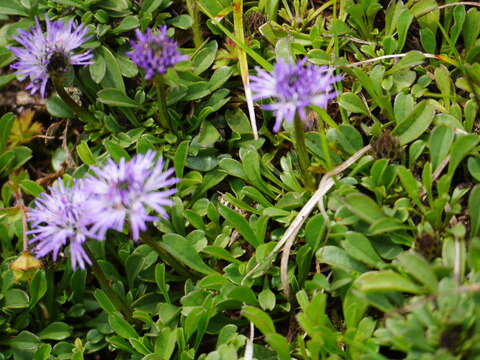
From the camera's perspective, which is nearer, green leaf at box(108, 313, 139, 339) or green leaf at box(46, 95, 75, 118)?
green leaf at box(108, 313, 139, 339)

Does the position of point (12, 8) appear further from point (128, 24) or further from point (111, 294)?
point (111, 294)

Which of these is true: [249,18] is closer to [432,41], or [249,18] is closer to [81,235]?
[432,41]

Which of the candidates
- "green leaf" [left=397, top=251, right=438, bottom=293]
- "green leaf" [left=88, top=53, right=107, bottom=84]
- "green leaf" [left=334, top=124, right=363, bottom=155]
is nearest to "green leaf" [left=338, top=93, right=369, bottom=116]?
"green leaf" [left=334, top=124, right=363, bottom=155]

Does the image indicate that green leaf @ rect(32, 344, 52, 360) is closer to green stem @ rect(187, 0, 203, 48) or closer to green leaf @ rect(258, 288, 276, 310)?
green leaf @ rect(258, 288, 276, 310)

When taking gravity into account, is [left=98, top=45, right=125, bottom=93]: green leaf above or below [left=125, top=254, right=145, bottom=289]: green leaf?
above

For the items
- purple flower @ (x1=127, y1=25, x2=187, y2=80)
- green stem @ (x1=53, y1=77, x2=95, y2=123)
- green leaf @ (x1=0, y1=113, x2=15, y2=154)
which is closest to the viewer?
purple flower @ (x1=127, y1=25, x2=187, y2=80)

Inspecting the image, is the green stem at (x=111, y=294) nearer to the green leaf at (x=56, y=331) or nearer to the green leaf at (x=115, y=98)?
the green leaf at (x=56, y=331)

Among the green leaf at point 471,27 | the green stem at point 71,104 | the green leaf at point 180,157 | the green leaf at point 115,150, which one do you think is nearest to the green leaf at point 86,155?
the green leaf at point 115,150
